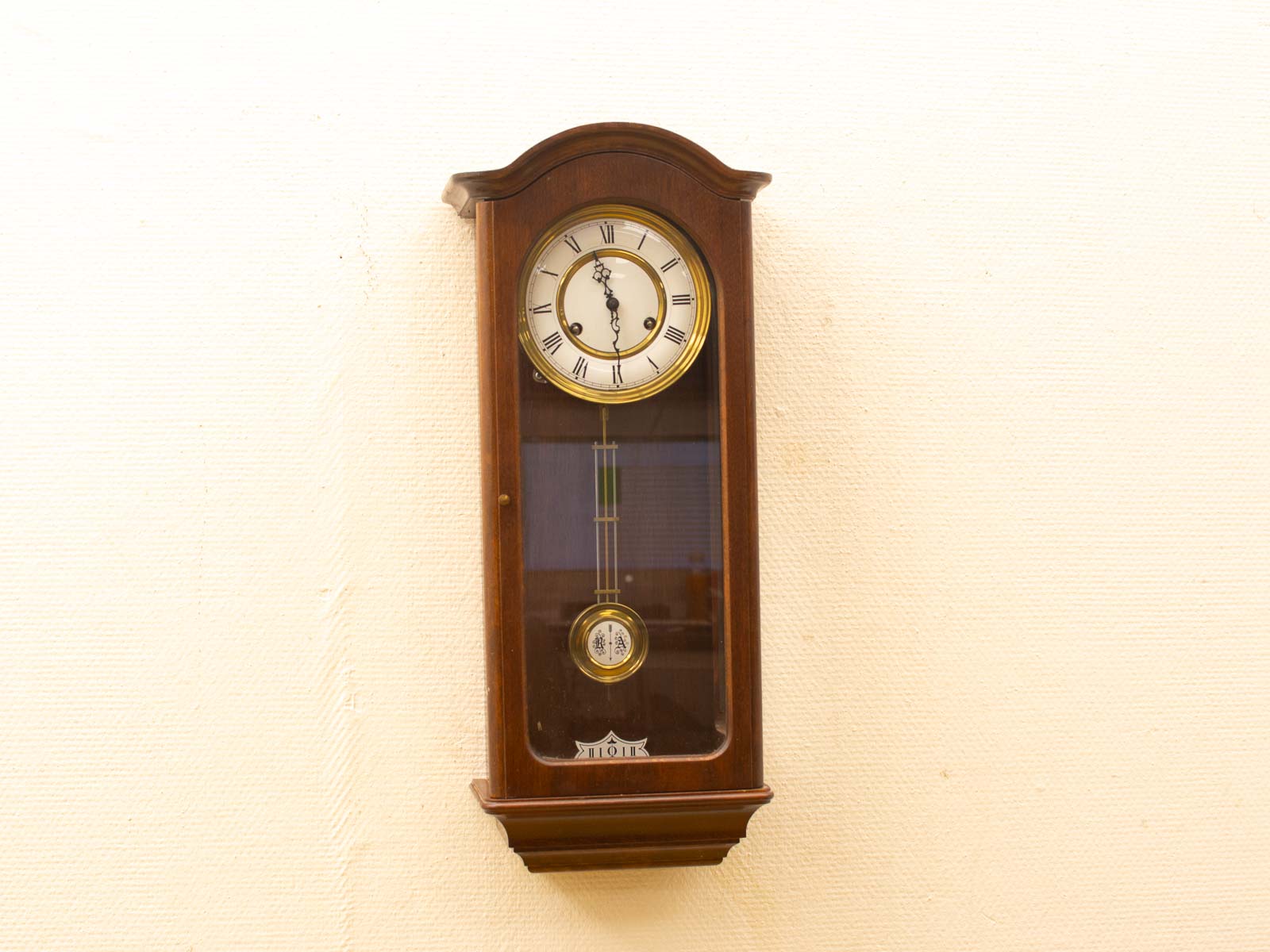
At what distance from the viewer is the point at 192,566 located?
110 cm

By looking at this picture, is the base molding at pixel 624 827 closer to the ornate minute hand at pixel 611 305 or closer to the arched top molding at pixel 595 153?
the ornate minute hand at pixel 611 305

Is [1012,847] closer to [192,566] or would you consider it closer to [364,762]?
[364,762]

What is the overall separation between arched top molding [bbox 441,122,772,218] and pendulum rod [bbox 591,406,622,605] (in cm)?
20

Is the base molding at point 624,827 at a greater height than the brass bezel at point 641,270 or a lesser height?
lesser

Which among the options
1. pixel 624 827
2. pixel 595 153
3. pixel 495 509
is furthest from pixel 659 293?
pixel 624 827

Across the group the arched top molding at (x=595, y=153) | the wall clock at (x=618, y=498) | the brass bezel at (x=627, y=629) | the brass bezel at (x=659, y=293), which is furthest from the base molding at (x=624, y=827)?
the arched top molding at (x=595, y=153)

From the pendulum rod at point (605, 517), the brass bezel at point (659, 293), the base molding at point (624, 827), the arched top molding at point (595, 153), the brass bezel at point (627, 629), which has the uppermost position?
the arched top molding at point (595, 153)

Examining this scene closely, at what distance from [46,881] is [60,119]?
65 cm

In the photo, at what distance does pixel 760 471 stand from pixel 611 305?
0.21 m

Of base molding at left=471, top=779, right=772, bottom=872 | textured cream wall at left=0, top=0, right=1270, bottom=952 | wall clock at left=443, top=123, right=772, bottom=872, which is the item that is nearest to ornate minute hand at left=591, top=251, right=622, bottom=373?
wall clock at left=443, top=123, right=772, bottom=872

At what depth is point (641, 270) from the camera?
1.08 meters

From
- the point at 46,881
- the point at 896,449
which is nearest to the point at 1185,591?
the point at 896,449

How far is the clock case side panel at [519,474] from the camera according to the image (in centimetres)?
104

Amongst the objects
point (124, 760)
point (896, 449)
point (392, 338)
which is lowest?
point (124, 760)
